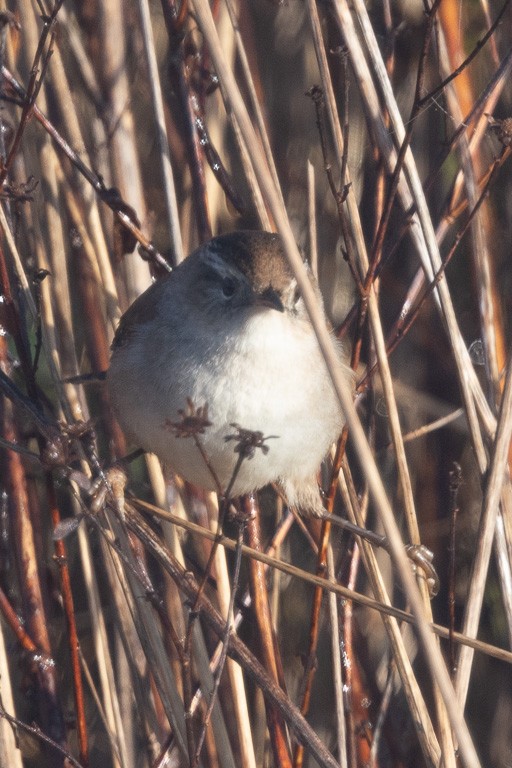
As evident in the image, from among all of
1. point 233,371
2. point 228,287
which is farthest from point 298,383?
point 228,287

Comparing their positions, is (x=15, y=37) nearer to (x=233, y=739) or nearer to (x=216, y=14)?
(x=216, y=14)

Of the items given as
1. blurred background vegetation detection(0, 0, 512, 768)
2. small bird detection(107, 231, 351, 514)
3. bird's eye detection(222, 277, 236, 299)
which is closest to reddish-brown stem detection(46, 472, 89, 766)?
blurred background vegetation detection(0, 0, 512, 768)

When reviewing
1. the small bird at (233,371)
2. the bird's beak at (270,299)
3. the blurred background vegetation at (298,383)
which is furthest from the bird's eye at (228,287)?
the blurred background vegetation at (298,383)

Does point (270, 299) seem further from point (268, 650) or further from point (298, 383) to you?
point (268, 650)

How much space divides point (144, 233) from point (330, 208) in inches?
26.5

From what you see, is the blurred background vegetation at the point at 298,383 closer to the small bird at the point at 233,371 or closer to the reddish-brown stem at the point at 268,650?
the reddish-brown stem at the point at 268,650

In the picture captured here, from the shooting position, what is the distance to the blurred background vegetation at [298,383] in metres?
2.30

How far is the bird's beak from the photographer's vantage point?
2250 mm

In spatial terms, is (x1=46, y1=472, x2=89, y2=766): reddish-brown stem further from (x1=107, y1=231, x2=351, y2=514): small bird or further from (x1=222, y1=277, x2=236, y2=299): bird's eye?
(x1=222, y1=277, x2=236, y2=299): bird's eye

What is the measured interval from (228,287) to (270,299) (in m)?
0.19

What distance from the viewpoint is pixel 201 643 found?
91.1 inches

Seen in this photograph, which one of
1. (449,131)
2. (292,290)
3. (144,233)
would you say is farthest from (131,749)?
(449,131)

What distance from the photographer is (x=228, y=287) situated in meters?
2.41

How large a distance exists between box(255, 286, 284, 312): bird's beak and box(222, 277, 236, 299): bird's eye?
112 millimetres
